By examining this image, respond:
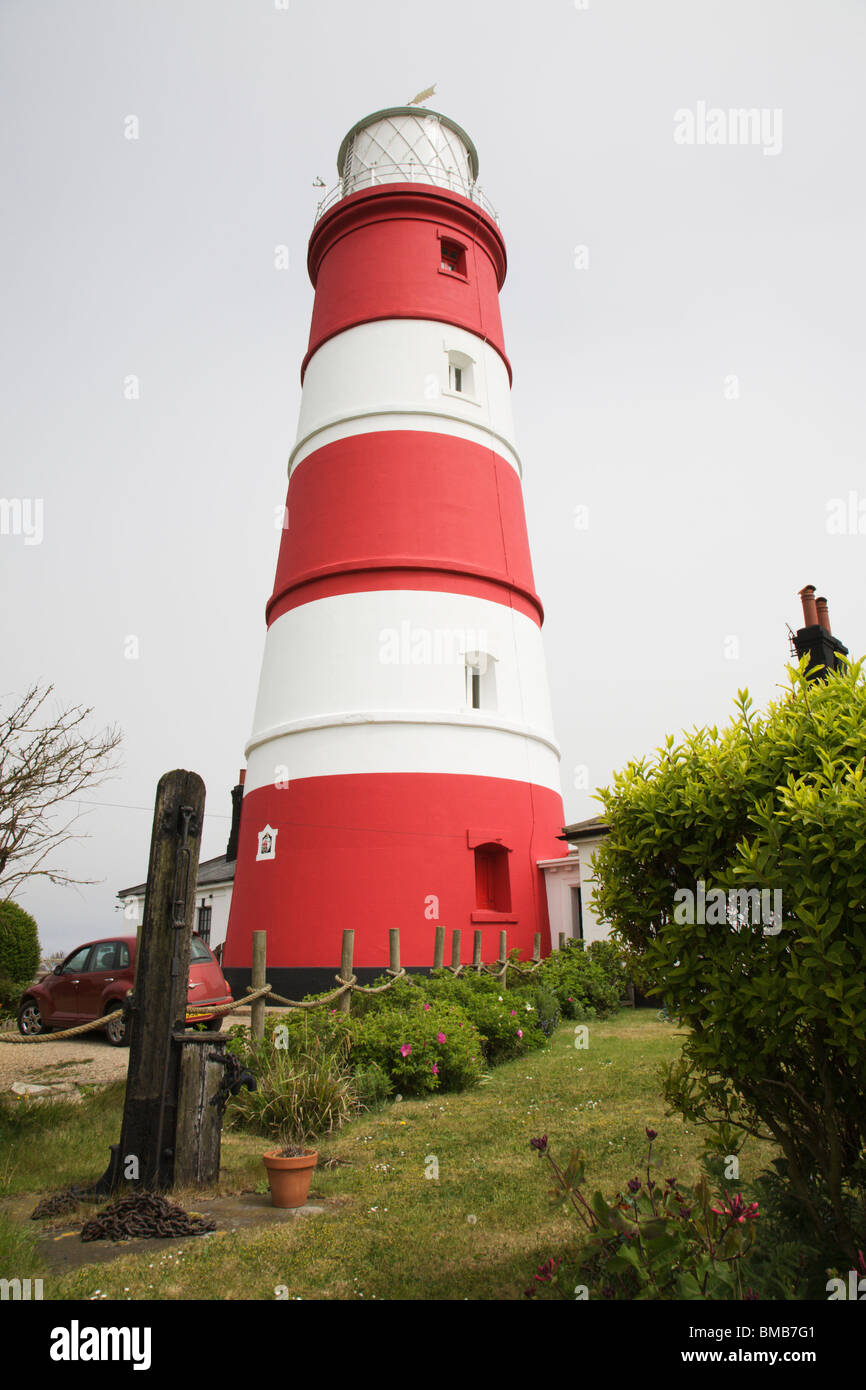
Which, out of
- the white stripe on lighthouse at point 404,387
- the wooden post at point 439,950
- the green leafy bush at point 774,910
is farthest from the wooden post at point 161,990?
the white stripe on lighthouse at point 404,387

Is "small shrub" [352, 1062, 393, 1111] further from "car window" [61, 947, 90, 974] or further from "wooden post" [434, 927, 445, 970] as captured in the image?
"car window" [61, 947, 90, 974]

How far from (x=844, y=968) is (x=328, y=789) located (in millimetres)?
11195

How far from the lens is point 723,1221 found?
318cm

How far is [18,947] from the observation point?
18.1m

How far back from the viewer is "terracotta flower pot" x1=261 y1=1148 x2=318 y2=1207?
4.74m

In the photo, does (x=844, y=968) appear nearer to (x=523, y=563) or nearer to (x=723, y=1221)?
(x=723, y=1221)

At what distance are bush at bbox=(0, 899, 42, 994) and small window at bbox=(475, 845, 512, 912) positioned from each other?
9945 mm

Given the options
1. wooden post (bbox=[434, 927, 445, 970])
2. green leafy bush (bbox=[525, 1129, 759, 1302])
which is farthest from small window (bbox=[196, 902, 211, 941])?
green leafy bush (bbox=[525, 1129, 759, 1302])

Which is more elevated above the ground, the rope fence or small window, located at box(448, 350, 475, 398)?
small window, located at box(448, 350, 475, 398)

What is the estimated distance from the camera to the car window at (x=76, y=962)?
1195cm

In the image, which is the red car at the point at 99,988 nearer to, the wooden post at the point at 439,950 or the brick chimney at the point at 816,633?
the wooden post at the point at 439,950

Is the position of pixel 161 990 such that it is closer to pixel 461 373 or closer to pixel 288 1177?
pixel 288 1177

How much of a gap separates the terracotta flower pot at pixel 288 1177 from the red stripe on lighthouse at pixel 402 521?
10.5 metres
